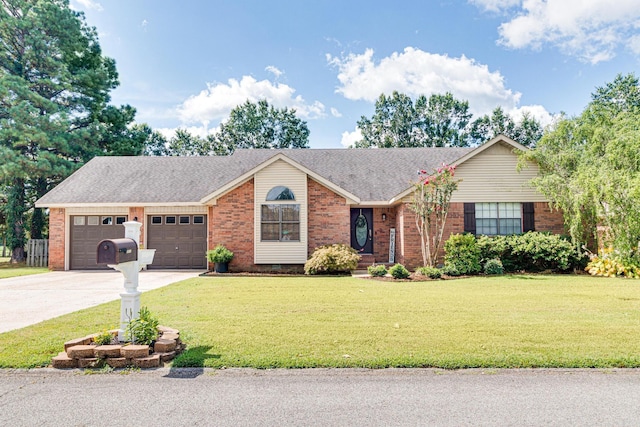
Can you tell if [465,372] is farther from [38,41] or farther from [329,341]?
[38,41]

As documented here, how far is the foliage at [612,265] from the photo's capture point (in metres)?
12.8

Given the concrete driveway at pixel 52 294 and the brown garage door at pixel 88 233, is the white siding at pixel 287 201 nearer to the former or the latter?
the concrete driveway at pixel 52 294

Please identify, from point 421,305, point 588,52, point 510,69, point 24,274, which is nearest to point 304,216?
point 421,305

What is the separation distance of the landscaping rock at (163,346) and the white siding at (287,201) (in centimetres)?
1065

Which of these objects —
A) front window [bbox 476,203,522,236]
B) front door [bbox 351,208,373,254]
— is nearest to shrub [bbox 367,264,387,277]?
front door [bbox 351,208,373,254]

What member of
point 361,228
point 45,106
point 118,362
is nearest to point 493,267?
point 361,228

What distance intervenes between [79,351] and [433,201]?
12.0 m

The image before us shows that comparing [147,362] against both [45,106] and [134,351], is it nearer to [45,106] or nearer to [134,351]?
[134,351]

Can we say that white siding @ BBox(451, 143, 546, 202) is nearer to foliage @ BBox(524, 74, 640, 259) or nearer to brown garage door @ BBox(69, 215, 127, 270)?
foliage @ BBox(524, 74, 640, 259)

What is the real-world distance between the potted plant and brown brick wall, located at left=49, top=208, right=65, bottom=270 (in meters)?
7.34

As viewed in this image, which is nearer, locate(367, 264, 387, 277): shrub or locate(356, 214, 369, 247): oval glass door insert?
locate(367, 264, 387, 277): shrub

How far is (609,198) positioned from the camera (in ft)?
41.6

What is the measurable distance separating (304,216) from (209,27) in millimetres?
9558

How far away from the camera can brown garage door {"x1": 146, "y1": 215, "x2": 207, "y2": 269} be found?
17.3m
